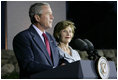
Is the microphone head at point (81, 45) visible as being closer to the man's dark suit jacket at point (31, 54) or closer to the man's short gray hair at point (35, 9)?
the man's dark suit jacket at point (31, 54)

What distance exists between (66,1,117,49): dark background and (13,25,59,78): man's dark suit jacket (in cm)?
Result: 402

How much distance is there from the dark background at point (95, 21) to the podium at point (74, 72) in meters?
4.24

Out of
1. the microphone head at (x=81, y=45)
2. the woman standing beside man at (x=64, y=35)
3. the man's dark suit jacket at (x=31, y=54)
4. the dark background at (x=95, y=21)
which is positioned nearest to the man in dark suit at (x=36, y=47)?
the man's dark suit jacket at (x=31, y=54)

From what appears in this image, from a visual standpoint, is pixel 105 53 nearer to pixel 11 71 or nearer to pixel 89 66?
pixel 11 71

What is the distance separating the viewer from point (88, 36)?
6.66 metres

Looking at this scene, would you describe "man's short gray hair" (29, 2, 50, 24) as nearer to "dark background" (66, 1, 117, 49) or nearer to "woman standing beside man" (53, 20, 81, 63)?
"woman standing beside man" (53, 20, 81, 63)

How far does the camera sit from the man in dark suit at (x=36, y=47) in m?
2.33

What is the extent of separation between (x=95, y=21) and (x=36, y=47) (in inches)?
174

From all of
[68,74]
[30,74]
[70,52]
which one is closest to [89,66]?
[68,74]

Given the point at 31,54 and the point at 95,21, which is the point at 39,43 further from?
the point at 95,21

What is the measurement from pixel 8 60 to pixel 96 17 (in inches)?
83.6

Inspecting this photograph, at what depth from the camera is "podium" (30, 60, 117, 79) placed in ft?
6.89

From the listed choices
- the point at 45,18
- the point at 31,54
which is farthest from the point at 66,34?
the point at 31,54

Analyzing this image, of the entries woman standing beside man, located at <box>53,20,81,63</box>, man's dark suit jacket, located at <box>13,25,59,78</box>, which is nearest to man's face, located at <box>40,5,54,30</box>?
man's dark suit jacket, located at <box>13,25,59,78</box>
